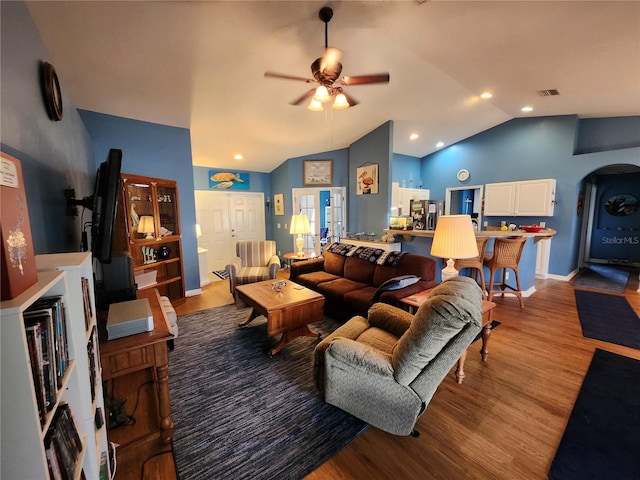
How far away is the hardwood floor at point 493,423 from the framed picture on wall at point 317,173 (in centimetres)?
440

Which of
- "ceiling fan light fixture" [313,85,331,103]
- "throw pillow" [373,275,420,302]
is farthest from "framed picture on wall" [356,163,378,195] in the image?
"throw pillow" [373,275,420,302]

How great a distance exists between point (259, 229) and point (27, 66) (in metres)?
5.48

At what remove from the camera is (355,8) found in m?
2.18

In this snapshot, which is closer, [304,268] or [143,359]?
[143,359]

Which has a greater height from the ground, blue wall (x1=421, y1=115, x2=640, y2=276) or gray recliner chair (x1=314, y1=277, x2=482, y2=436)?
blue wall (x1=421, y1=115, x2=640, y2=276)

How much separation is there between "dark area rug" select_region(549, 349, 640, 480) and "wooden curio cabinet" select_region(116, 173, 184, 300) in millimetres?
3944

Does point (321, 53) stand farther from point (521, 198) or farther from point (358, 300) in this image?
point (521, 198)

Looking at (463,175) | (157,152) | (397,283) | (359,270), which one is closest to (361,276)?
(359,270)

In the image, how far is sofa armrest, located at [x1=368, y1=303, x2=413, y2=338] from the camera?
206 centimetres

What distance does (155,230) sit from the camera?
377 cm

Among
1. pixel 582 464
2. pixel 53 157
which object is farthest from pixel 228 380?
pixel 582 464

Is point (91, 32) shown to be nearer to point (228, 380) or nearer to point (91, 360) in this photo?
point (91, 360)

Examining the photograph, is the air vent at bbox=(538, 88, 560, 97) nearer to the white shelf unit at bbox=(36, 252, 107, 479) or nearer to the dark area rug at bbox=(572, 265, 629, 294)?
the dark area rug at bbox=(572, 265, 629, 294)

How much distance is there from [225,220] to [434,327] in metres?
5.88
